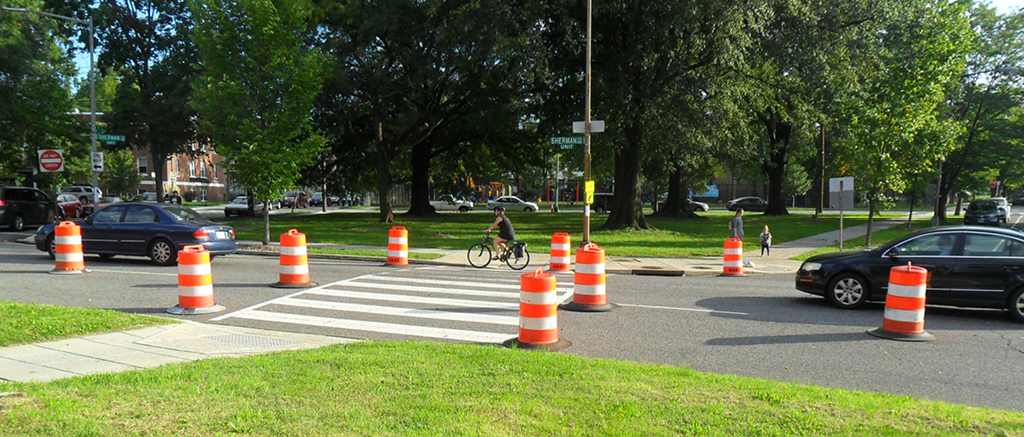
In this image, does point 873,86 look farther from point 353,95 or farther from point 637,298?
point 353,95

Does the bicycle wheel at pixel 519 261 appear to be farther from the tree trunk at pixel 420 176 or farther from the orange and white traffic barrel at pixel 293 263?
the tree trunk at pixel 420 176

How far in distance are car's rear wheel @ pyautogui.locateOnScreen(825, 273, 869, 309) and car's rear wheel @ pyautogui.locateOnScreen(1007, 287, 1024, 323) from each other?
6.12 feet

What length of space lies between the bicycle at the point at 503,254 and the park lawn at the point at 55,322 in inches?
327

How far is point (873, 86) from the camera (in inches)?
858

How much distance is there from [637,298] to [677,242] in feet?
39.7

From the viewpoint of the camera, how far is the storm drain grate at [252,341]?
6.87 metres

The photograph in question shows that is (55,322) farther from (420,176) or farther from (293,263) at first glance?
(420,176)

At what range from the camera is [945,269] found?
9.48m

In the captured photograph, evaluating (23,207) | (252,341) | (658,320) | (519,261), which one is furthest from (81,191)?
(658,320)

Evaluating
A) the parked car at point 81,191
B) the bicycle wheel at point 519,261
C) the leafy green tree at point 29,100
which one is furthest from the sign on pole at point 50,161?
the parked car at point 81,191

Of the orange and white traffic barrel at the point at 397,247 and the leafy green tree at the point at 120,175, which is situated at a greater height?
the leafy green tree at the point at 120,175

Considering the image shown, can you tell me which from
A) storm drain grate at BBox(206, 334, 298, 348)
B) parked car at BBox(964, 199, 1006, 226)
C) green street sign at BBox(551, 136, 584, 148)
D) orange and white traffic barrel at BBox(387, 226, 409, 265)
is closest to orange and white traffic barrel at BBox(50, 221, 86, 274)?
orange and white traffic barrel at BBox(387, 226, 409, 265)

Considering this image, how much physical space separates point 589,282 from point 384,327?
129 inches

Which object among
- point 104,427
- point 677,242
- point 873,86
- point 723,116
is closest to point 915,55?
point 873,86
